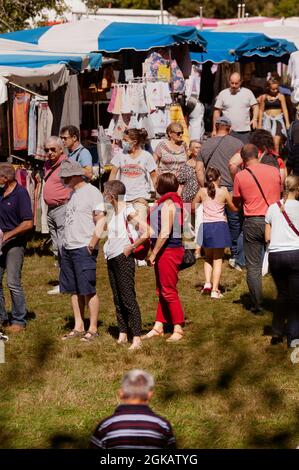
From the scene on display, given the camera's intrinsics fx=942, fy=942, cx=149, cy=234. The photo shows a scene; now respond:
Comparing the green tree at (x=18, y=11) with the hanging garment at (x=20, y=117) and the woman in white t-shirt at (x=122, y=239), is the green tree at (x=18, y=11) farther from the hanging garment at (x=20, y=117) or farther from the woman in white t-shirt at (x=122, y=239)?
the woman in white t-shirt at (x=122, y=239)

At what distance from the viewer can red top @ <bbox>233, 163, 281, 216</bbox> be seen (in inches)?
365

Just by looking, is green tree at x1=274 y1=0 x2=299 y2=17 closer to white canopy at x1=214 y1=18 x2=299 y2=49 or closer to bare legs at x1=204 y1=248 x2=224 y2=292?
white canopy at x1=214 y1=18 x2=299 y2=49

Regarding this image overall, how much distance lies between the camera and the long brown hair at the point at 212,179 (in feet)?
33.6

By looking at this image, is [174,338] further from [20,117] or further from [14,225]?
[20,117]

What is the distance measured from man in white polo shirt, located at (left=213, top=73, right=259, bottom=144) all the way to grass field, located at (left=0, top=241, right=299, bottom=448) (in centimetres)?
502

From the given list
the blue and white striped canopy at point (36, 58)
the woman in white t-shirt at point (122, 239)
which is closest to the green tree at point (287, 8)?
the blue and white striped canopy at point (36, 58)

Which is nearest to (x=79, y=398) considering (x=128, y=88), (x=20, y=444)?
(x=20, y=444)

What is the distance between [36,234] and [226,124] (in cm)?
393

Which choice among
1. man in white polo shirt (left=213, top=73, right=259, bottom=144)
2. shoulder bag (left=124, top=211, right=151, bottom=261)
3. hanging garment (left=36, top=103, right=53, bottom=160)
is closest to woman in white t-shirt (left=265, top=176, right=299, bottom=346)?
shoulder bag (left=124, top=211, right=151, bottom=261)

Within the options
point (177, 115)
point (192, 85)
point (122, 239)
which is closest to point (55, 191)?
point (122, 239)

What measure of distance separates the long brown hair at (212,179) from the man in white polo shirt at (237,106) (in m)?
4.55

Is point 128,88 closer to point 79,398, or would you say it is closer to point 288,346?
point 288,346

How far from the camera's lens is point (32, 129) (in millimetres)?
13102

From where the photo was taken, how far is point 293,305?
8227 mm
